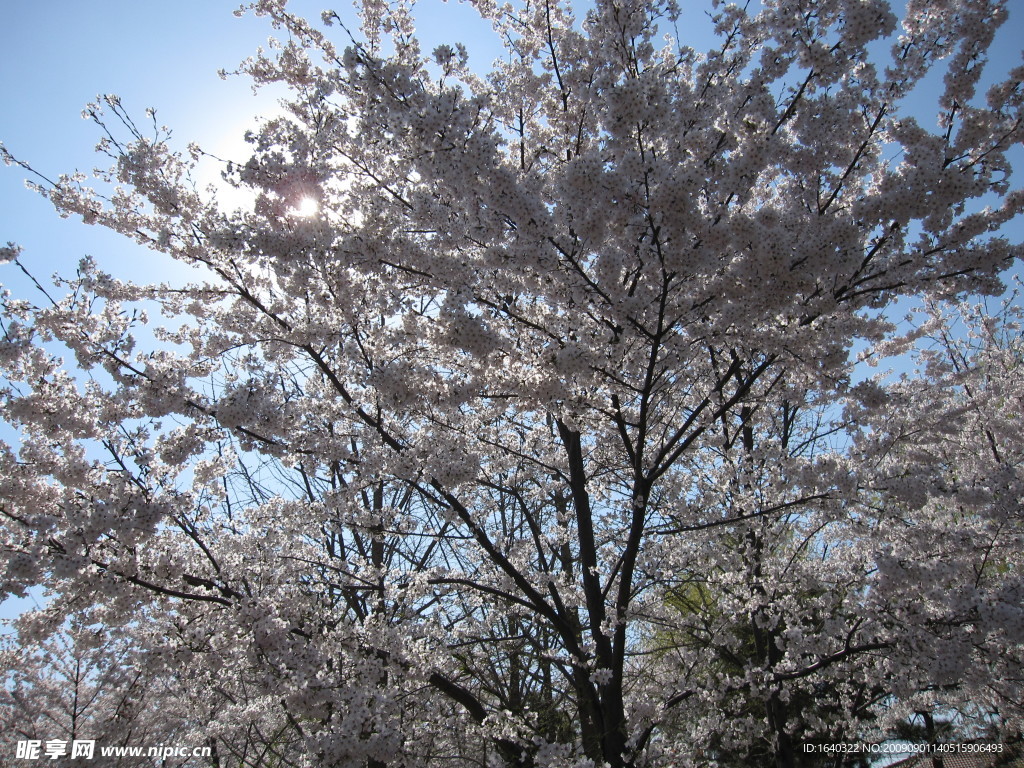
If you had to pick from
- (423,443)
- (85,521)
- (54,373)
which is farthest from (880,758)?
(54,373)

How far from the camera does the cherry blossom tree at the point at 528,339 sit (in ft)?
13.4

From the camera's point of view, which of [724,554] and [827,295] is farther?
[724,554]

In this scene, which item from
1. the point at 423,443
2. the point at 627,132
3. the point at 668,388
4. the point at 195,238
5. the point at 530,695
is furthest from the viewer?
the point at 530,695

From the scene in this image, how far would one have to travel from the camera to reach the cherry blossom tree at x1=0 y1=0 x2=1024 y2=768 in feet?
13.4

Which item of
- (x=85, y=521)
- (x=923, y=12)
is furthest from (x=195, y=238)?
(x=923, y=12)

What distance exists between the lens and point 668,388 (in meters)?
5.68

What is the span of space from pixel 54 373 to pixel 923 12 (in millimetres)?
8253

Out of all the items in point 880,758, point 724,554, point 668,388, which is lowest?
point 880,758

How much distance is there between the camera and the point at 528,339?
221 inches

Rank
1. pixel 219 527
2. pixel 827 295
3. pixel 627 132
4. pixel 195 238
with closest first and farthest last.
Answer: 1. pixel 627 132
2. pixel 827 295
3. pixel 195 238
4. pixel 219 527

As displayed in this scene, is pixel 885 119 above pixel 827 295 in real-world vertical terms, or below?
above

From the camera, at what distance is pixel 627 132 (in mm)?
Answer: 3975

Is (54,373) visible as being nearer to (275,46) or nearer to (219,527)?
(219,527)

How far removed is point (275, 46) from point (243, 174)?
1903 millimetres
